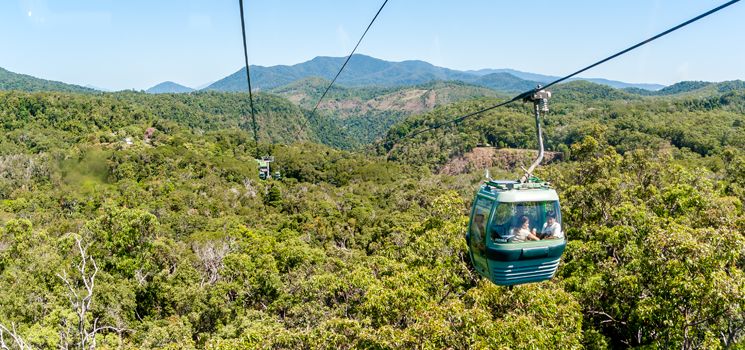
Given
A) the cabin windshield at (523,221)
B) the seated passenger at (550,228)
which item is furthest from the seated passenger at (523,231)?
the seated passenger at (550,228)

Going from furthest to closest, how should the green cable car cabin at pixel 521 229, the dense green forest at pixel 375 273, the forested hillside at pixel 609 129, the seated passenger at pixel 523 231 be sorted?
1. the forested hillside at pixel 609 129
2. the dense green forest at pixel 375 273
3. the seated passenger at pixel 523 231
4. the green cable car cabin at pixel 521 229

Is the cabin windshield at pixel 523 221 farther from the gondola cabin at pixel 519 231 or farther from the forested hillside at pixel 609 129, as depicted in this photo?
the forested hillside at pixel 609 129

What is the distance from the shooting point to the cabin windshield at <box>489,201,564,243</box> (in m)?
7.34

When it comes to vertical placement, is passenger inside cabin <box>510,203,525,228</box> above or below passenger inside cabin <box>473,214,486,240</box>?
above

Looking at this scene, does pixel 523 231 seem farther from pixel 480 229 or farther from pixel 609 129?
pixel 609 129

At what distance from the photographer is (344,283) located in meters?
16.0

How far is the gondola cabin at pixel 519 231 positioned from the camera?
24.0 feet

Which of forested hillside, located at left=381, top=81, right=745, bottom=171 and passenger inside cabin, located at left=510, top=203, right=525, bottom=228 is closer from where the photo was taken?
passenger inside cabin, located at left=510, top=203, right=525, bottom=228

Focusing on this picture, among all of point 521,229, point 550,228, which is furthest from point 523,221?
point 550,228

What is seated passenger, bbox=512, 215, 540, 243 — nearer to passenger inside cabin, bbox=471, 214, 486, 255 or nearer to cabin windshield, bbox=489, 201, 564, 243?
cabin windshield, bbox=489, 201, 564, 243

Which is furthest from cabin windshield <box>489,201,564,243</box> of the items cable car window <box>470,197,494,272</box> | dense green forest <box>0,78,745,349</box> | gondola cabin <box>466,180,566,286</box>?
dense green forest <box>0,78,745,349</box>

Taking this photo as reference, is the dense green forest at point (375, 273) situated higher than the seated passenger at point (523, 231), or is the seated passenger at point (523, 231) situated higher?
the seated passenger at point (523, 231)

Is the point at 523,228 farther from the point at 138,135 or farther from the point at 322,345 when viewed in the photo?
the point at 138,135

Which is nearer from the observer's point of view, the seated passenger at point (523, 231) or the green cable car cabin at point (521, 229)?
the green cable car cabin at point (521, 229)
